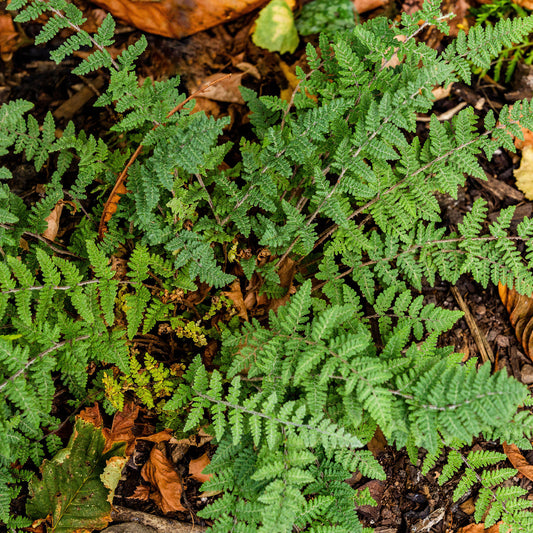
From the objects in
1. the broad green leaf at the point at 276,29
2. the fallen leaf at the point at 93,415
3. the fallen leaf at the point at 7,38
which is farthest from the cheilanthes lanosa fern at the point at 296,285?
the fallen leaf at the point at 7,38

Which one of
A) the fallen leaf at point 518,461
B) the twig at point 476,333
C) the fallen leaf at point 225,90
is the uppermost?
the fallen leaf at point 225,90

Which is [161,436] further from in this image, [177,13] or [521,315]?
[177,13]

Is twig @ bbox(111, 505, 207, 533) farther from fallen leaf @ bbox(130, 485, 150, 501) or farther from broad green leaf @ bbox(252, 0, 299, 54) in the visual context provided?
broad green leaf @ bbox(252, 0, 299, 54)

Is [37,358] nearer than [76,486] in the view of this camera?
Yes

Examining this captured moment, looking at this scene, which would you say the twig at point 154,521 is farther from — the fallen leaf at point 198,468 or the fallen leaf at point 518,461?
the fallen leaf at point 518,461

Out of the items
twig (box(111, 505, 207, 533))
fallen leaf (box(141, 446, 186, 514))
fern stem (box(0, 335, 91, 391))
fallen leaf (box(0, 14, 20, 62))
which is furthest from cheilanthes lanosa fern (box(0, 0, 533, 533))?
fallen leaf (box(0, 14, 20, 62))

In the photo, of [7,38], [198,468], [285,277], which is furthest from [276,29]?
[198,468]
